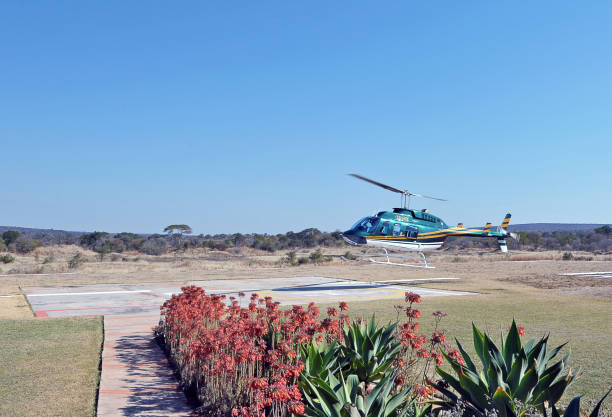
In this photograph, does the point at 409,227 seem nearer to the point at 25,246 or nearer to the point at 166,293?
the point at 166,293

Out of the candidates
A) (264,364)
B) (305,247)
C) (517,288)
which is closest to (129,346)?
(264,364)

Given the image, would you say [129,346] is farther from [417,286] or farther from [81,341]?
[417,286]

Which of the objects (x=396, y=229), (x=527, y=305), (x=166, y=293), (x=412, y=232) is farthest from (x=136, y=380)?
(x=412, y=232)

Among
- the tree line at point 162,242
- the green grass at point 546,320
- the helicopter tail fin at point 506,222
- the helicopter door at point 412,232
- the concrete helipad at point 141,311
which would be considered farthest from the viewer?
the tree line at point 162,242

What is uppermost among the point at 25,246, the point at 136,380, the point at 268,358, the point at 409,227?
the point at 409,227

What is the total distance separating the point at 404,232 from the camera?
2447 centimetres

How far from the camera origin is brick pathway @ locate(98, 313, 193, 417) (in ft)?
19.8

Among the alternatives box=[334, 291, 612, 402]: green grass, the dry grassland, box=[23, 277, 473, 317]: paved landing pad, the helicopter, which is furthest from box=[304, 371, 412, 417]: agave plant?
the helicopter

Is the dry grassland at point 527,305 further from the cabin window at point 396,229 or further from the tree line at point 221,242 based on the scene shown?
the tree line at point 221,242

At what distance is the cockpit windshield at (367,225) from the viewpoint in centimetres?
2364

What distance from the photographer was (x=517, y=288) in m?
22.5

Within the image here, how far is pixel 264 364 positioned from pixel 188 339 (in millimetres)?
1736

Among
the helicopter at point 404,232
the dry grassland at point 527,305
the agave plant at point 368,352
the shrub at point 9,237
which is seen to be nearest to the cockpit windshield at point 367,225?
the helicopter at point 404,232

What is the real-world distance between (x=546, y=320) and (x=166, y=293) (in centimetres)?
1210
